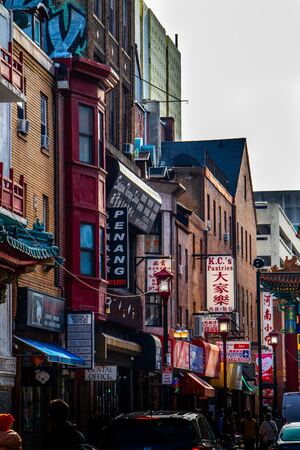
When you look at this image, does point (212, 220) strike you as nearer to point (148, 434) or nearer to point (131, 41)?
point (131, 41)

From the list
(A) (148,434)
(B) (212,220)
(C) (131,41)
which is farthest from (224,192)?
(A) (148,434)

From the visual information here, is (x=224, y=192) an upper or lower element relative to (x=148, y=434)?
upper

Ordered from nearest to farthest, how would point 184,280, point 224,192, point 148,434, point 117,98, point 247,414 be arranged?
point 148,434, point 247,414, point 117,98, point 184,280, point 224,192

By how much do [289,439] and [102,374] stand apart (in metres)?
13.0

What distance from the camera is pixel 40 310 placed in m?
38.6

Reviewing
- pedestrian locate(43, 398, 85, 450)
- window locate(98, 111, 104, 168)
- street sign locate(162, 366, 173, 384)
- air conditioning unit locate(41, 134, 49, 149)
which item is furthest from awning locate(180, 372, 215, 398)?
pedestrian locate(43, 398, 85, 450)

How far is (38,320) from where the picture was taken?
126ft

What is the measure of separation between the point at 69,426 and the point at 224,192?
62.8 metres

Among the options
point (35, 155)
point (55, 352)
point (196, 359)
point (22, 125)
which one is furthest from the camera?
point (196, 359)

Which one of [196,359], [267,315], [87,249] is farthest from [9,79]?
[267,315]

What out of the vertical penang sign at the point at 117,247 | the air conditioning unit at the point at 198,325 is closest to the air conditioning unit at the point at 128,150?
the vertical penang sign at the point at 117,247

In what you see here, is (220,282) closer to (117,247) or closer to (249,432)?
(249,432)

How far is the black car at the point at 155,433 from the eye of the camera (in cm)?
2338

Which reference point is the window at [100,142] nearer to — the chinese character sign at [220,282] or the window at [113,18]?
the window at [113,18]
